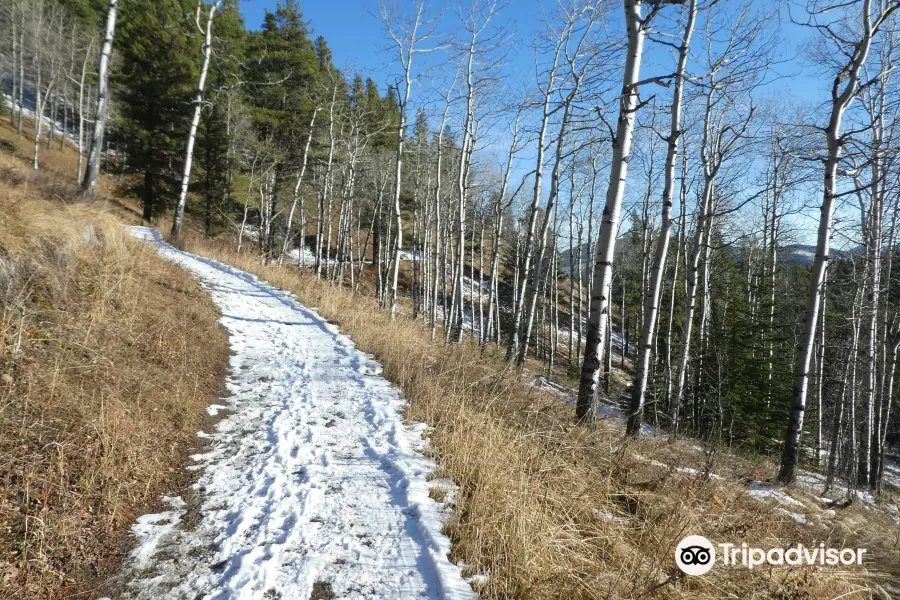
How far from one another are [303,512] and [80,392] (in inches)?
82.4

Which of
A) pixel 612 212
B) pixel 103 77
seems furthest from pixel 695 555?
pixel 103 77

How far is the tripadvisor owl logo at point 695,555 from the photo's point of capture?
2297mm

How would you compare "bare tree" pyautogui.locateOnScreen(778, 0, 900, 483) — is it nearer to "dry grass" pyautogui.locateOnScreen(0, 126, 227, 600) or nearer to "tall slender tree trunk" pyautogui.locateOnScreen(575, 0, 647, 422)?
"tall slender tree trunk" pyautogui.locateOnScreen(575, 0, 647, 422)

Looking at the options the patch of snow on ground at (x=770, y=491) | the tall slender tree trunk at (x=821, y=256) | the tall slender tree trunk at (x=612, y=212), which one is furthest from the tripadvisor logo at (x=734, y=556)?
the tall slender tree trunk at (x=821, y=256)

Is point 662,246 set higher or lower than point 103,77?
lower

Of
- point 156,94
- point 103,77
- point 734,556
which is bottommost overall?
point 734,556

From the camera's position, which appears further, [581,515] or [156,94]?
[156,94]

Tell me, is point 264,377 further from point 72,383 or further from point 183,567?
point 183,567

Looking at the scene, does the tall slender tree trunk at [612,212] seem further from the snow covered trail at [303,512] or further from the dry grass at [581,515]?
the snow covered trail at [303,512]

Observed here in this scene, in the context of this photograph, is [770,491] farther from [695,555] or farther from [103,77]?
[103,77]

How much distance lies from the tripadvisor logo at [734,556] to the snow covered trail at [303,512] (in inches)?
52.8

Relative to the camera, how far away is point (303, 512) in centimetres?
283

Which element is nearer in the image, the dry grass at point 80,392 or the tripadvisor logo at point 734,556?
the dry grass at point 80,392

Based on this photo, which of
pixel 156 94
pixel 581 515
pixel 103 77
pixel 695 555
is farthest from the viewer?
pixel 156 94
